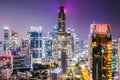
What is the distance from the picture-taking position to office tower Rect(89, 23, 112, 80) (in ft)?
18.2

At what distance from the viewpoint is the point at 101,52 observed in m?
5.55

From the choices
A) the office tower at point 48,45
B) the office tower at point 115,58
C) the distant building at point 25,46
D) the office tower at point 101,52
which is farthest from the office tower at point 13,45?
the office tower at point 101,52

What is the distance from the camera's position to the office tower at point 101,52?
555 centimetres

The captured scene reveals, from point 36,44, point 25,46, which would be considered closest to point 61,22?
point 25,46

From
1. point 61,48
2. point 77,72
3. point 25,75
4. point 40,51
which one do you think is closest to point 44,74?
point 25,75

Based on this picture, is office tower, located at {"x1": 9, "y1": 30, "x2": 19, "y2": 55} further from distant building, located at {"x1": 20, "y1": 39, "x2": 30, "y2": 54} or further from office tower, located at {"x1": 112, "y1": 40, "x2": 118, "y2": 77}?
office tower, located at {"x1": 112, "y1": 40, "x2": 118, "y2": 77}

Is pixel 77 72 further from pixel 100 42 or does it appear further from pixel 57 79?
pixel 100 42

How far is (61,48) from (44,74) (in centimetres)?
185

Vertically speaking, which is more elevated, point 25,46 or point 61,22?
point 61,22

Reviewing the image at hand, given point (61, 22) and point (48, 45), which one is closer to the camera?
point (61, 22)

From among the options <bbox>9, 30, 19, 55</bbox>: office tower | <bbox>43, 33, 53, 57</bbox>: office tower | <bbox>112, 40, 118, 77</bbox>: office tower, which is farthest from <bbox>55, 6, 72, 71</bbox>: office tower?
<bbox>112, 40, 118, 77</bbox>: office tower

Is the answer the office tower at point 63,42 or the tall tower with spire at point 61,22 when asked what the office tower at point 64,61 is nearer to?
the office tower at point 63,42

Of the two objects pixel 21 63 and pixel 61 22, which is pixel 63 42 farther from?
pixel 21 63

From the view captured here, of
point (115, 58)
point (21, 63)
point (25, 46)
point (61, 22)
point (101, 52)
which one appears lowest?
point (21, 63)
